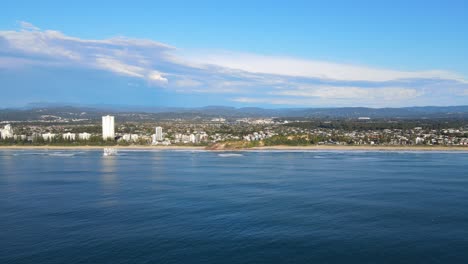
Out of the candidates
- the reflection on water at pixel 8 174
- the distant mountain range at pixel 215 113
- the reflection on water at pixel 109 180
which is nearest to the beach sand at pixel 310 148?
the reflection on water at pixel 109 180

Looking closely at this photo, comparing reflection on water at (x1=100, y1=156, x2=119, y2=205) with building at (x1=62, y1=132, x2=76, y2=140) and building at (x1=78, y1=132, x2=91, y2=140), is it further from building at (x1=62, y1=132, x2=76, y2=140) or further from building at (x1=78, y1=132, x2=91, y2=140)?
building at (x1=62, y1=132, x2=76, y2=140)

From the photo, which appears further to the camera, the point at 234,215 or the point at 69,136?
the point at 69,136

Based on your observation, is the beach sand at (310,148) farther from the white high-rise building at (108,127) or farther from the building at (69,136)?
the white high-rise building at (108,127)

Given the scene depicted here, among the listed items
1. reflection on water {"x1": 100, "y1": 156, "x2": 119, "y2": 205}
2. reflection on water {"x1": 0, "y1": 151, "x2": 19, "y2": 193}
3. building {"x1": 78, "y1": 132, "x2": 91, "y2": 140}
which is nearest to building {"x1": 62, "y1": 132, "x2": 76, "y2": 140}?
building {"x1": 78, "y1": 132, "x2": 91, "y2": 140}

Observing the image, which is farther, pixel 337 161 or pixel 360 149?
pixel 360 149

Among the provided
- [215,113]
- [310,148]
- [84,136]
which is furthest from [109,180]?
[215,113]

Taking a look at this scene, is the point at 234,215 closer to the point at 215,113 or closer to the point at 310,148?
the point at 310,148

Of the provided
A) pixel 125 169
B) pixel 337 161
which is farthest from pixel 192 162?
pixel 337 161

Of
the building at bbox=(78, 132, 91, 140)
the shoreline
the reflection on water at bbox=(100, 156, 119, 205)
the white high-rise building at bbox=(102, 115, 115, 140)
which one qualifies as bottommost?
the shoreline

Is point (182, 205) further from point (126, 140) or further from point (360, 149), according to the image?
point (126, 140)
